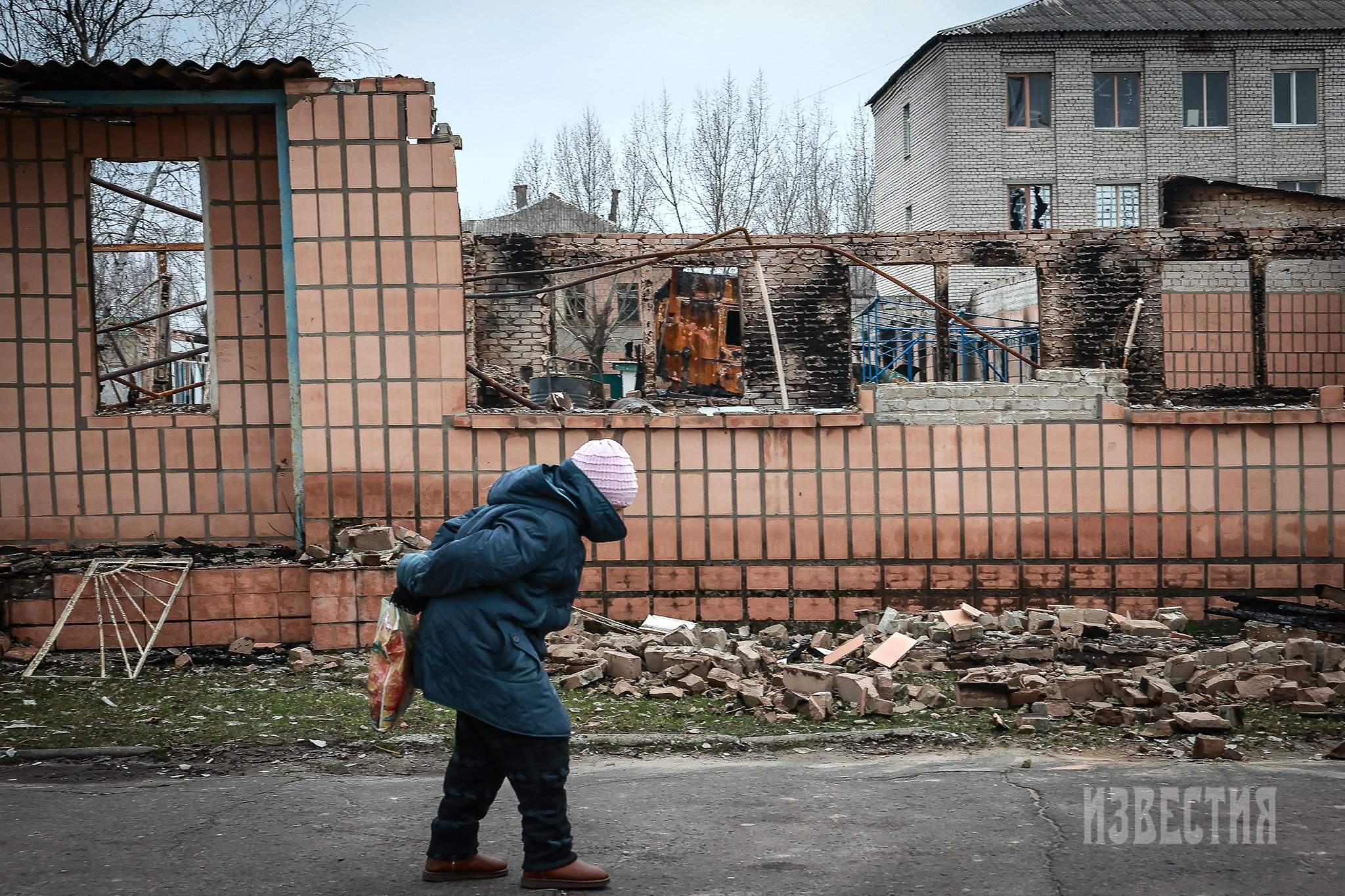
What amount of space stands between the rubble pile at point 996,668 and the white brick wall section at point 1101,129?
85.6 ft

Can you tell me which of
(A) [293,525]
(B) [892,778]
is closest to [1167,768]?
(B) [892,778]

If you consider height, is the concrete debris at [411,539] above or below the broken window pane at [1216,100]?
below

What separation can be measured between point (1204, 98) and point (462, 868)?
115 feet

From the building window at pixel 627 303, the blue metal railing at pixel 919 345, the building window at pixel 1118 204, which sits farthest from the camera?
the building window at pixel 1118 204

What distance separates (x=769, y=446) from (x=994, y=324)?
20.8m

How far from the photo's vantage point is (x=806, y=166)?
128 ft

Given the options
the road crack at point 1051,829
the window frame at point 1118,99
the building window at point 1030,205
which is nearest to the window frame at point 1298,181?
the window frame at point 1118,99

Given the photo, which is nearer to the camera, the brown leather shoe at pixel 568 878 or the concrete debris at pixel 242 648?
the brown leather shoe at pixel 568 878

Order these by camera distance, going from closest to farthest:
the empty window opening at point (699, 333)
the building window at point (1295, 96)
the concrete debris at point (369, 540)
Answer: the concrete debris at point (369, 540) < the empty window opening at point (699, 333) < the building window at point (1295, 96)

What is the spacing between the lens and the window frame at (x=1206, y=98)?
33281 millimetres

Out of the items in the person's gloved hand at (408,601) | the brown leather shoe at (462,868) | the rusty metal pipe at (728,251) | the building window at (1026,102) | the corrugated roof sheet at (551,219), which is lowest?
the brown leather shoe at (462,868)

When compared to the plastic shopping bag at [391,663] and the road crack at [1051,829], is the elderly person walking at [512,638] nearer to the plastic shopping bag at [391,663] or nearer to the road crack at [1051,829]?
the plastic shopping bag at [391,663]

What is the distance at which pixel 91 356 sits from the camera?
7973 millimetres

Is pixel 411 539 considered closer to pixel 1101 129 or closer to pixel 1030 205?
pixel 1030 205
